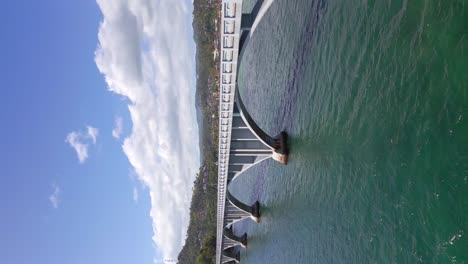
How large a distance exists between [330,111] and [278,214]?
19.3 metres

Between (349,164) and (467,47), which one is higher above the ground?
(467,47)

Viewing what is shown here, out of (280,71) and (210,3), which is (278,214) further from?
(210,3)

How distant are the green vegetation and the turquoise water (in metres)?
71.1

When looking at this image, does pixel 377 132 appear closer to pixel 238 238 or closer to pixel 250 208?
pixel 250 208

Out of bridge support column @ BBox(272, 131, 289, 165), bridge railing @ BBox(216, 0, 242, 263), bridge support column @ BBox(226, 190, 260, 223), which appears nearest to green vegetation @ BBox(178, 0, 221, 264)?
bridge support column @ BBox(226, 190, 260, 223)

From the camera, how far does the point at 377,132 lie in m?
20.0

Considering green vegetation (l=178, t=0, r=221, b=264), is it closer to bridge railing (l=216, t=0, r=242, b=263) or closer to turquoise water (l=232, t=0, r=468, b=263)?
bridge railing (l=216, t=0, r=242, b=263)

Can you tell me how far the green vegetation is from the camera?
112 meters

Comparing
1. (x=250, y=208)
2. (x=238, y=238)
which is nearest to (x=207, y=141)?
(x=238, y=238)

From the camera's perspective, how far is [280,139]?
1531 inches

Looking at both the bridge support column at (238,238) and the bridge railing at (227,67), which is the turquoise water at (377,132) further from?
the bridge support column at (238,238)

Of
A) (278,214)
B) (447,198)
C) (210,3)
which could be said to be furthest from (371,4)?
(210,3)

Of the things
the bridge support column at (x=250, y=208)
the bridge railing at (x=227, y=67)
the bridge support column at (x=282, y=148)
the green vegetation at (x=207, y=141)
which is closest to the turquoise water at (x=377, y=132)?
the bridge support column at (x=282, y=148)

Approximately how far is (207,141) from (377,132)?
128m
